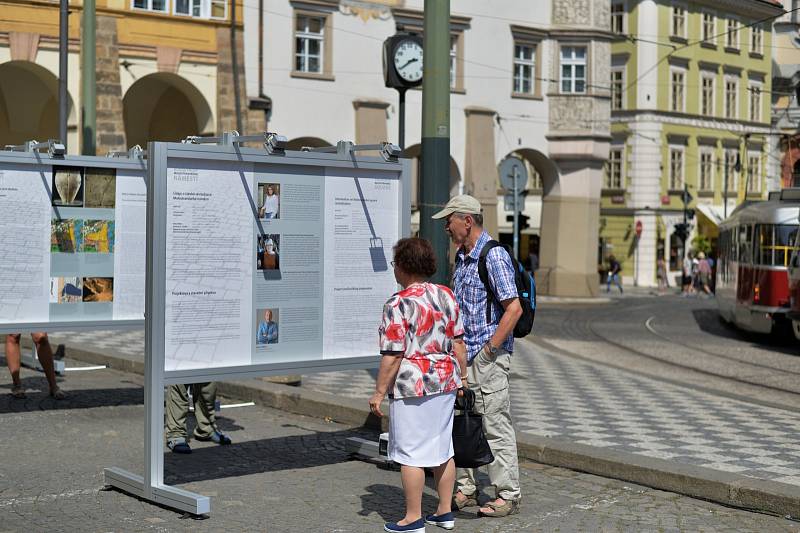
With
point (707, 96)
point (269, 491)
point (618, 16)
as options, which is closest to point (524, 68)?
point (618, 16)

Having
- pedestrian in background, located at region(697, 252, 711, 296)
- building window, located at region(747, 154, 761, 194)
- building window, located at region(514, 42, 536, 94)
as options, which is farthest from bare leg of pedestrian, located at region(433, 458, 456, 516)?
building window, located at region(747, 154, 761, 194)

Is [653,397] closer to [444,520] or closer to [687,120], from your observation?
[444,520]

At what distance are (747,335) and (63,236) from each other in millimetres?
18948

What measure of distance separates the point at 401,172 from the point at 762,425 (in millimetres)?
4316

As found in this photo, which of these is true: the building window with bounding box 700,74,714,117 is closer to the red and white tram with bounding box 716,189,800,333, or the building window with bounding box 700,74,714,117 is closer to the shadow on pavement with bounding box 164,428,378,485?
the red and white tram with bounding box 716,189,800,333

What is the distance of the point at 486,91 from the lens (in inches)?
1500

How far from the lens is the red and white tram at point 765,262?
23.9 meters

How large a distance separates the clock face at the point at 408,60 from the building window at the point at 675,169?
4712 cm

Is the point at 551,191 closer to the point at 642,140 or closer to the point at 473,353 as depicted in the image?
the point at 642,140

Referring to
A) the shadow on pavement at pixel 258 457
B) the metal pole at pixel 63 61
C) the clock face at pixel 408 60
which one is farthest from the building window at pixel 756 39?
the shadow on pavement at pixel 258 457

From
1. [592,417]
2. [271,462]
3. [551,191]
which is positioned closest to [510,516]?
[271,462]

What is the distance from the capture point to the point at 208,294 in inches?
327

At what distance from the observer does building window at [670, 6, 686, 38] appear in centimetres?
5909

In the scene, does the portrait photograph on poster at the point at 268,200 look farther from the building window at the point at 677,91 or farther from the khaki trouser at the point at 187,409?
the building window at the point at 677,91
